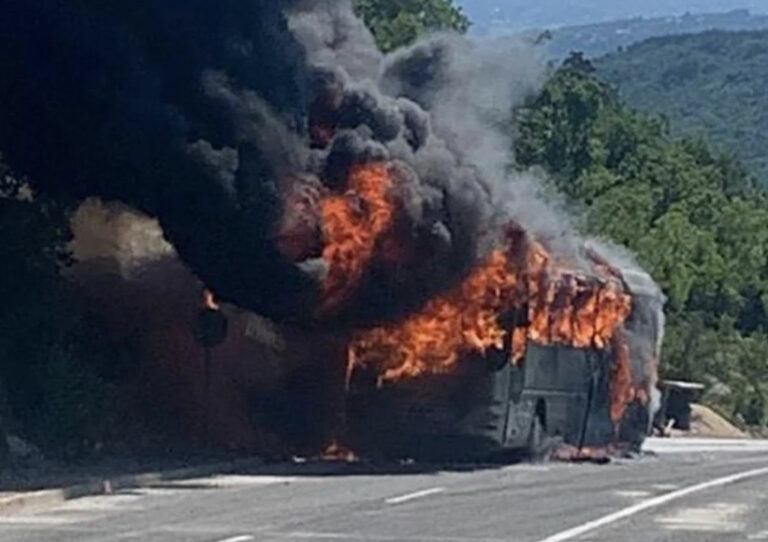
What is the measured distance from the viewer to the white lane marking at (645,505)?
2325 cm

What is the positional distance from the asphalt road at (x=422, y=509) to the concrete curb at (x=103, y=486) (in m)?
0.27

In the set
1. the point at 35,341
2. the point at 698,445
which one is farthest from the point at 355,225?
the point at 698,445

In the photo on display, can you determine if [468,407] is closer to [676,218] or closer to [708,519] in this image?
[708,519]

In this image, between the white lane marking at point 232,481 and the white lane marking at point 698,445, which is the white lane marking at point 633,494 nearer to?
Answer: the white lane marking at point 232,481

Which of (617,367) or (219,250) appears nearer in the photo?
A: (219,250)

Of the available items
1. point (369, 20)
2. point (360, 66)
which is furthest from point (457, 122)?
point (369, 20)

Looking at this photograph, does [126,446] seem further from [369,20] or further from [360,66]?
[369,20]

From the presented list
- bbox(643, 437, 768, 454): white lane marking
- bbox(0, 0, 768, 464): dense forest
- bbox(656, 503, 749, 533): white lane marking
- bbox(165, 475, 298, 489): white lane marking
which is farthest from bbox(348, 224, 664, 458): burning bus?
bbox(643, 437, 768, 454): white lane marking

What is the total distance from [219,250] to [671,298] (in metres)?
52.4

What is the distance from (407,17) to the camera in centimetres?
8231

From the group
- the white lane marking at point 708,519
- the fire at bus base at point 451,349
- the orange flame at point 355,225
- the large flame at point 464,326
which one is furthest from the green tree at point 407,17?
the white lane marking at point 708,519

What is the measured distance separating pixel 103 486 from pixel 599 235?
47.3 meters

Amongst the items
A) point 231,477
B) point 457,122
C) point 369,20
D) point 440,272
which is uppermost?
point 369,20

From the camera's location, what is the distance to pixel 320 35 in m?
35.9
